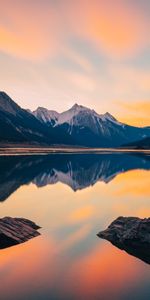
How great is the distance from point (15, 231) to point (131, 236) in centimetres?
1051

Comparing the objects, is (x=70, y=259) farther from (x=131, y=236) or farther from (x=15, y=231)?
(x=15, y=231)

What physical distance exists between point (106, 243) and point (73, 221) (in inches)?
379

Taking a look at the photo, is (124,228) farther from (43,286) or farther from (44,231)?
(43,286)

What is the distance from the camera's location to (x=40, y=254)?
27453mm

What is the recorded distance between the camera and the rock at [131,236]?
1135 inches

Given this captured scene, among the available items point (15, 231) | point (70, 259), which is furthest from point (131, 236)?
point (15, 231)

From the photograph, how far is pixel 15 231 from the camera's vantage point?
32031 mm

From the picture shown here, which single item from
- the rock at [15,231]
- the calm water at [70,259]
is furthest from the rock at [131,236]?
the rock at [15,231]

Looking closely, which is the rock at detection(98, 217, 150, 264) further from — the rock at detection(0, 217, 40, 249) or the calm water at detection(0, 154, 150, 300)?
the rock at detection(0, 217, 40, 249)

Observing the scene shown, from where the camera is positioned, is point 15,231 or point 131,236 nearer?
point 131,236

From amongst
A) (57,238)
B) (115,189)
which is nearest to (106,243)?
(57,238)

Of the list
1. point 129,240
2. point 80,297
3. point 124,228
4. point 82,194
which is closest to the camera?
point 80,297

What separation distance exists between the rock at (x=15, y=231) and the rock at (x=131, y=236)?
6.66 meters

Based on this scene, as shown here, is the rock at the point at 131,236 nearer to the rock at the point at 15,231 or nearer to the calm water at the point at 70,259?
the calm water at the point at 70,259
